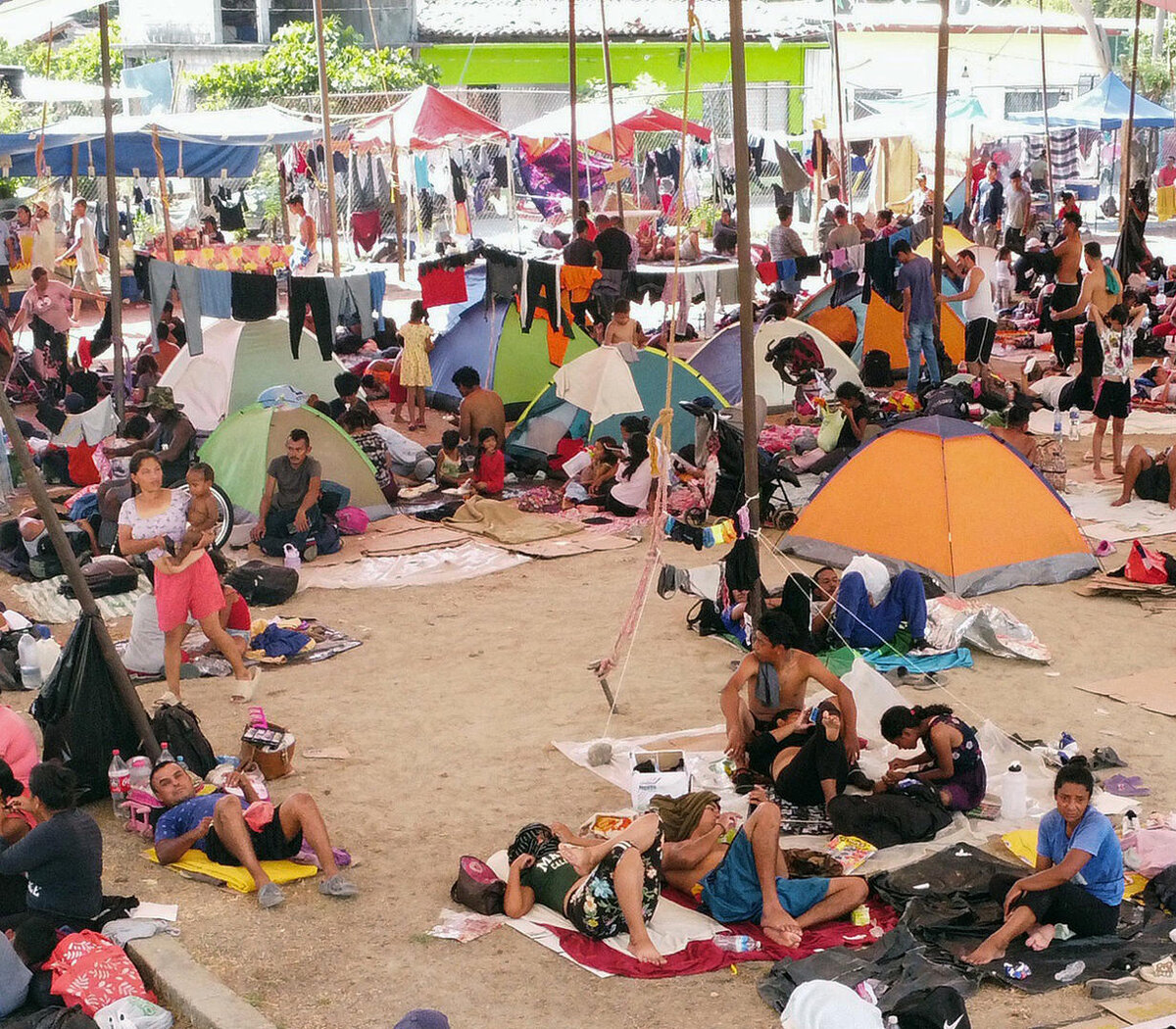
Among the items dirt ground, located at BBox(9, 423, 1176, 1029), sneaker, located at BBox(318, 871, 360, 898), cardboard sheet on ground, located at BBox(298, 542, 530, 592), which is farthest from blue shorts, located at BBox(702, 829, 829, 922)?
cardboard sheet on ground, located at BBox(298, 542, 530, 592)

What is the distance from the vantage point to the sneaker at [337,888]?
21.1 feet

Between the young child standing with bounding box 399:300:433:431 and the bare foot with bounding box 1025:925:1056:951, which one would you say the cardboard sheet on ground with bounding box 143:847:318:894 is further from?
the young child standing with bounding box 399:300:433:431

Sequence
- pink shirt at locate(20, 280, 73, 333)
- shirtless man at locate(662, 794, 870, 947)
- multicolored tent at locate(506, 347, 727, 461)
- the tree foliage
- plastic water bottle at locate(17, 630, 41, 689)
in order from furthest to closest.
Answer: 1. the tree foliage
2. pink shirt at locate(20, 280, 73, 333)
3. multicolored tent at locate(506, 347, 727, 461)
4. plastic water bottle at locate(17, 630, 41, 689)
5. shirtless man at locate(662, 794, 870, 947)

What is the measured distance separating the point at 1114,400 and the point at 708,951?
799 cm

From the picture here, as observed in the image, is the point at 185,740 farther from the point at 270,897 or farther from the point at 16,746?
the point at 270,897

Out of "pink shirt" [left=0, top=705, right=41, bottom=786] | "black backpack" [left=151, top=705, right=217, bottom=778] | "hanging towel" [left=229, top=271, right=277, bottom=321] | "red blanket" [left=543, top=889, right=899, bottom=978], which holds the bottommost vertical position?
"red blanket" [left=543, top=889, right=899, bottom=978]

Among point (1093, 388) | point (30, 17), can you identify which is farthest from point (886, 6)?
point (30, 17)

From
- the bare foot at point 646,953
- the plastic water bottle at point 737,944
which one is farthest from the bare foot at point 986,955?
the bare foot at point 646,953

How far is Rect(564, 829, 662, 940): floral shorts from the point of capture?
6012 mm

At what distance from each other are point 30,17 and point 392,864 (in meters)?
6.02

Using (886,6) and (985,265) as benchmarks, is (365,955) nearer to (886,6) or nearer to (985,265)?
(985,265)

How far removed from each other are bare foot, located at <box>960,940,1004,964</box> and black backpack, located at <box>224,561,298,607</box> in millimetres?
5914

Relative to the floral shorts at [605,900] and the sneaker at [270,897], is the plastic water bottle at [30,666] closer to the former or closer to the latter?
the sneaker at [270,897]

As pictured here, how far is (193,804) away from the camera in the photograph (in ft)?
22.4
